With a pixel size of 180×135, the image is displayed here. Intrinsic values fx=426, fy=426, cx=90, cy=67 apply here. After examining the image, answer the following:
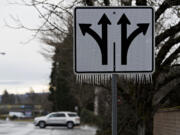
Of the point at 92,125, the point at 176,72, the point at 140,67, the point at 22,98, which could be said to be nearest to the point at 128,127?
the point at 176,72

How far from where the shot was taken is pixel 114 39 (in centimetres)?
376

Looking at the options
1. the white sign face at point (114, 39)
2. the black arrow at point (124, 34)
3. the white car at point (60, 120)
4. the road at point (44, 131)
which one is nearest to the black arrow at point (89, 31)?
the white sign face at point (114, 39)

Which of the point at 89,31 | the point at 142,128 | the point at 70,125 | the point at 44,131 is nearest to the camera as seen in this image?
the point at 89,31

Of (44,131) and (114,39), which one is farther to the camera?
(44,131)

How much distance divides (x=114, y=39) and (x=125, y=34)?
0.11 m

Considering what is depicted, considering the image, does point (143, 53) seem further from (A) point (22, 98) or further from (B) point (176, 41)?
(A) point (22, 98)

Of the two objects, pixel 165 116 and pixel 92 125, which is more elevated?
pixel 165 116

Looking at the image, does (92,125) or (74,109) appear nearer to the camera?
(92,125)

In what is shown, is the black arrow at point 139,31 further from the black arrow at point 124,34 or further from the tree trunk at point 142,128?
the tree trunk at point 142,128

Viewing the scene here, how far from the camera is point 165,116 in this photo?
1412cm

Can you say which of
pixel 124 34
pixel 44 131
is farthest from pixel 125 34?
pixel 44 131

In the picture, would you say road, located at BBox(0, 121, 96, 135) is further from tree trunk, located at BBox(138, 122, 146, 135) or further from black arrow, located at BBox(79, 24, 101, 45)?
black arrow, located at BBox(79, 24, 101, 45)

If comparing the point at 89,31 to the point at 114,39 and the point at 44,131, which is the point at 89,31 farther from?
the point at 44,131

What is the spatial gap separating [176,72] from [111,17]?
266 inches
